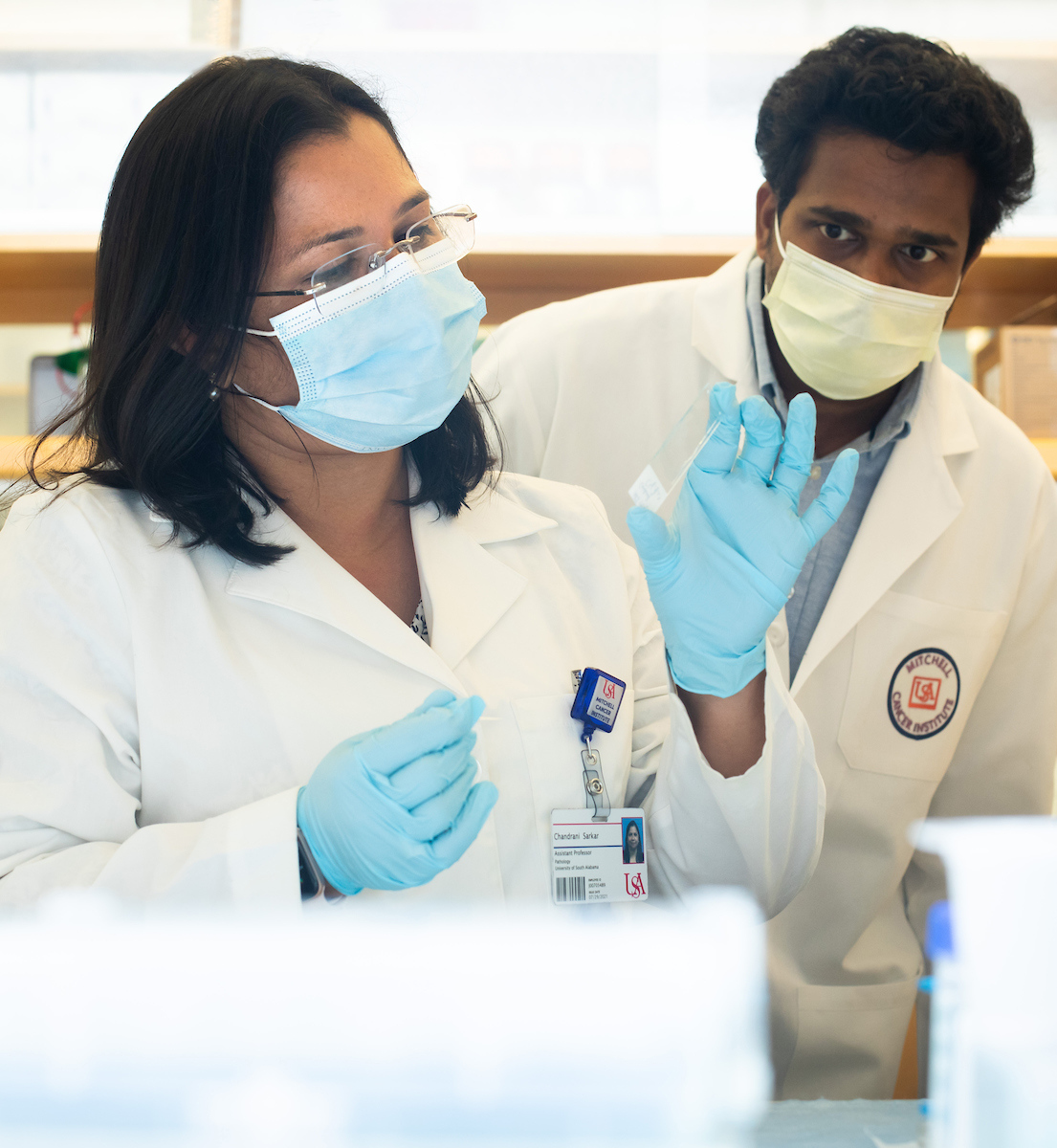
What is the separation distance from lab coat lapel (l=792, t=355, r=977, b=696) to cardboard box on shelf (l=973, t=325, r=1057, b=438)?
834 mm

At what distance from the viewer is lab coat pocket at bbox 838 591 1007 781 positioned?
Answer: 1.50 m

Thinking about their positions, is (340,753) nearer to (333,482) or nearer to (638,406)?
(333,482)

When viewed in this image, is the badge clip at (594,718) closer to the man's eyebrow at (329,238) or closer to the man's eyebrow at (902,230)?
the man's eyebrow at (329,238)

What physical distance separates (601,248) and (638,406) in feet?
2.31

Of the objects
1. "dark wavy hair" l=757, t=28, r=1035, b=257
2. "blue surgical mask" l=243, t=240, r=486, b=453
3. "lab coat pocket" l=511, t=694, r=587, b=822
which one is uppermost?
"dark wavy hair" l=757, t=28, r=1035, b=257

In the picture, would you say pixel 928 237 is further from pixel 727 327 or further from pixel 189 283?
pixel 189 283

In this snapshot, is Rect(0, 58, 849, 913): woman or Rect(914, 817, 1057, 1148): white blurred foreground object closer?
Rect(914, 817, 1057, 1148): white blurred foreground object

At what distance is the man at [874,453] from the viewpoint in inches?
55.8

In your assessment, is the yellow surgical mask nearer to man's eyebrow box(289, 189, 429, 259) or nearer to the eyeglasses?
the eyeglasses

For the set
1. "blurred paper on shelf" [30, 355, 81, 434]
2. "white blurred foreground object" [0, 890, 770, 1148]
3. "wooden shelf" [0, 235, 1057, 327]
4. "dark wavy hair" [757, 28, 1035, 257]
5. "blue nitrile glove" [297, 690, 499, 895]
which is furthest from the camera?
"blurred paper on shelf" [30, 355, 81, 434]

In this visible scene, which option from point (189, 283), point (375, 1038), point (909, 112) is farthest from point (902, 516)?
point (375, 1038)

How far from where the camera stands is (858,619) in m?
1.48

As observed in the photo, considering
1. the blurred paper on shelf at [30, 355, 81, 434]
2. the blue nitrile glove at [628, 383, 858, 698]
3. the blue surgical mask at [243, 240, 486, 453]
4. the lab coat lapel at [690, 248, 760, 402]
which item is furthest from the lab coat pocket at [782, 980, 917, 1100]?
the blurred paper on shelf at [30, 355, 81, 434]

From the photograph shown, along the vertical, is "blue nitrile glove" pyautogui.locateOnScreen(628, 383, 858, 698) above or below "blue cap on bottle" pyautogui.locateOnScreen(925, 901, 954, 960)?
above
